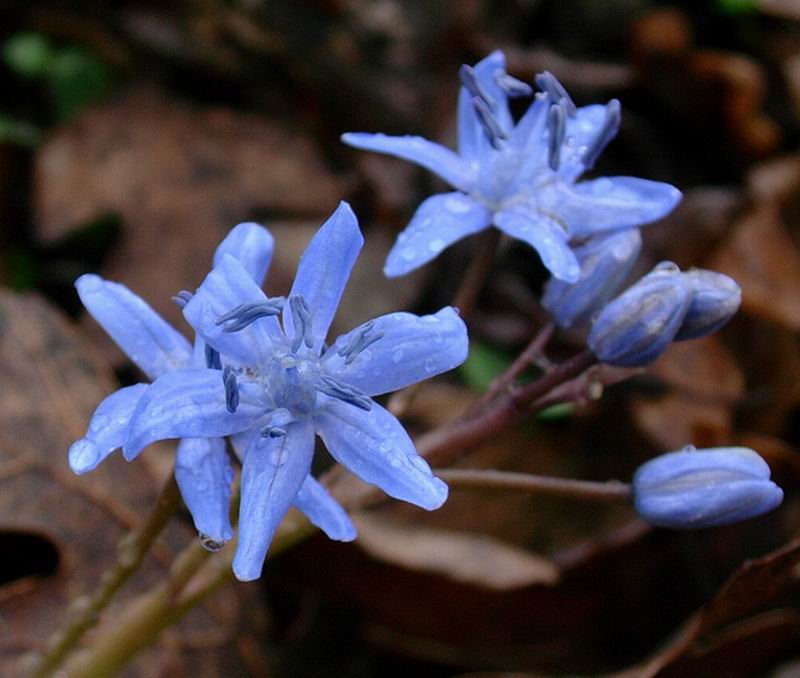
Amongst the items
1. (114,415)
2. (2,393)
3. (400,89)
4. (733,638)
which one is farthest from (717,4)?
(114,415)

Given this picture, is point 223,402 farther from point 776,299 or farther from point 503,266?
point 776,299

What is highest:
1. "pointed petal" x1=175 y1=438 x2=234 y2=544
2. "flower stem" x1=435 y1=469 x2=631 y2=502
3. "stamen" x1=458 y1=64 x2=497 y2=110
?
"stamen" x1=458 y1=64 x2=497 y2=110

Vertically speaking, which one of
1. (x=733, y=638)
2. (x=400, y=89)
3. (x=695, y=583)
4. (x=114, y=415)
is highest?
(x=114, y=415)

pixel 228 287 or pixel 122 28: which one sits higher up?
pixel 228 287

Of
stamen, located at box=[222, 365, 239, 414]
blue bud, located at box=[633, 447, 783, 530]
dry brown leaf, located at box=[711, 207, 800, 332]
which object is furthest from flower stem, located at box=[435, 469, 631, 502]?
dry brown leaf, located at box=[711, 207, 800, 332]

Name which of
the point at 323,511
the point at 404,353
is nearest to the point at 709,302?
the point at 404,353

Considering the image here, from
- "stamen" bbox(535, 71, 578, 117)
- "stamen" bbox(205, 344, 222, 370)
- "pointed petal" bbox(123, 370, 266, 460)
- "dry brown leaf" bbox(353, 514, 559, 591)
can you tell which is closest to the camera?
"pointed petal" bbox(123, 370, 266, 460)

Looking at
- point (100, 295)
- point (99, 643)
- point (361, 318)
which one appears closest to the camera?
point (100, 295)

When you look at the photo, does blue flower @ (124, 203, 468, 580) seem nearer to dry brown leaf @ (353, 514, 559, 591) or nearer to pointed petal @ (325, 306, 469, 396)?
pointed petal @ (325, 306, 469, 396)
